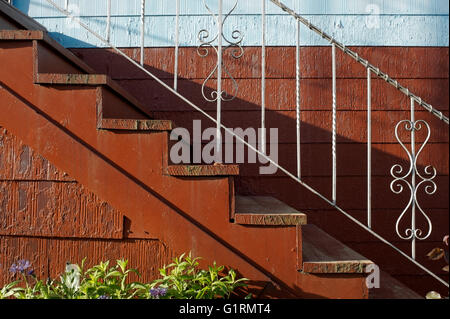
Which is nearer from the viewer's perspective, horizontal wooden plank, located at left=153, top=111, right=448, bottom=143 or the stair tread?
the stair tread

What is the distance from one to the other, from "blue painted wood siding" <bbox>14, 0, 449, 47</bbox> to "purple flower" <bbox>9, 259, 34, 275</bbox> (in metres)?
1.78

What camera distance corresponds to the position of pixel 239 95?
10.4 feet

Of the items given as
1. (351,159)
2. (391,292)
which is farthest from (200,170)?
(351,159)

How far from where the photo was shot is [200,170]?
195cm

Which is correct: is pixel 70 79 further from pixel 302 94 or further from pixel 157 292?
pixel 302 94

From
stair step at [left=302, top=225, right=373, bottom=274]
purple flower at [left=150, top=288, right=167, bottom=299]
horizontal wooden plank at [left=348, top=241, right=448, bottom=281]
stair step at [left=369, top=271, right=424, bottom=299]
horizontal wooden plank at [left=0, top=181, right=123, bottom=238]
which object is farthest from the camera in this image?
horizontal wooden plank at [left=348, top=241, right=448, bottom=281]

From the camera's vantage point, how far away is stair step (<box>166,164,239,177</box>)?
1944mm

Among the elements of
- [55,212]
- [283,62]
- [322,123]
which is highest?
[283,62]

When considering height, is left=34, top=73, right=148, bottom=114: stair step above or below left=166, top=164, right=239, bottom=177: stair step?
above

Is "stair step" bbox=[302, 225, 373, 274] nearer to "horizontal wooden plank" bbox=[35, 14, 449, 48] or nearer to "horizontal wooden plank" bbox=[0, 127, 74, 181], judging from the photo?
"horizontal wooden plank" bbox=[0, 127, 74, 181]

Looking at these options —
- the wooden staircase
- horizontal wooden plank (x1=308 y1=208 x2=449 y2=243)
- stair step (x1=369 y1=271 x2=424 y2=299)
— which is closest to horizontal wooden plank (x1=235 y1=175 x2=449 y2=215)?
horizontal wooden plank (x1=308 y1=208 x2=449 y2=243)

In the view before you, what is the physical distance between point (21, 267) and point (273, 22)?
2364mm
